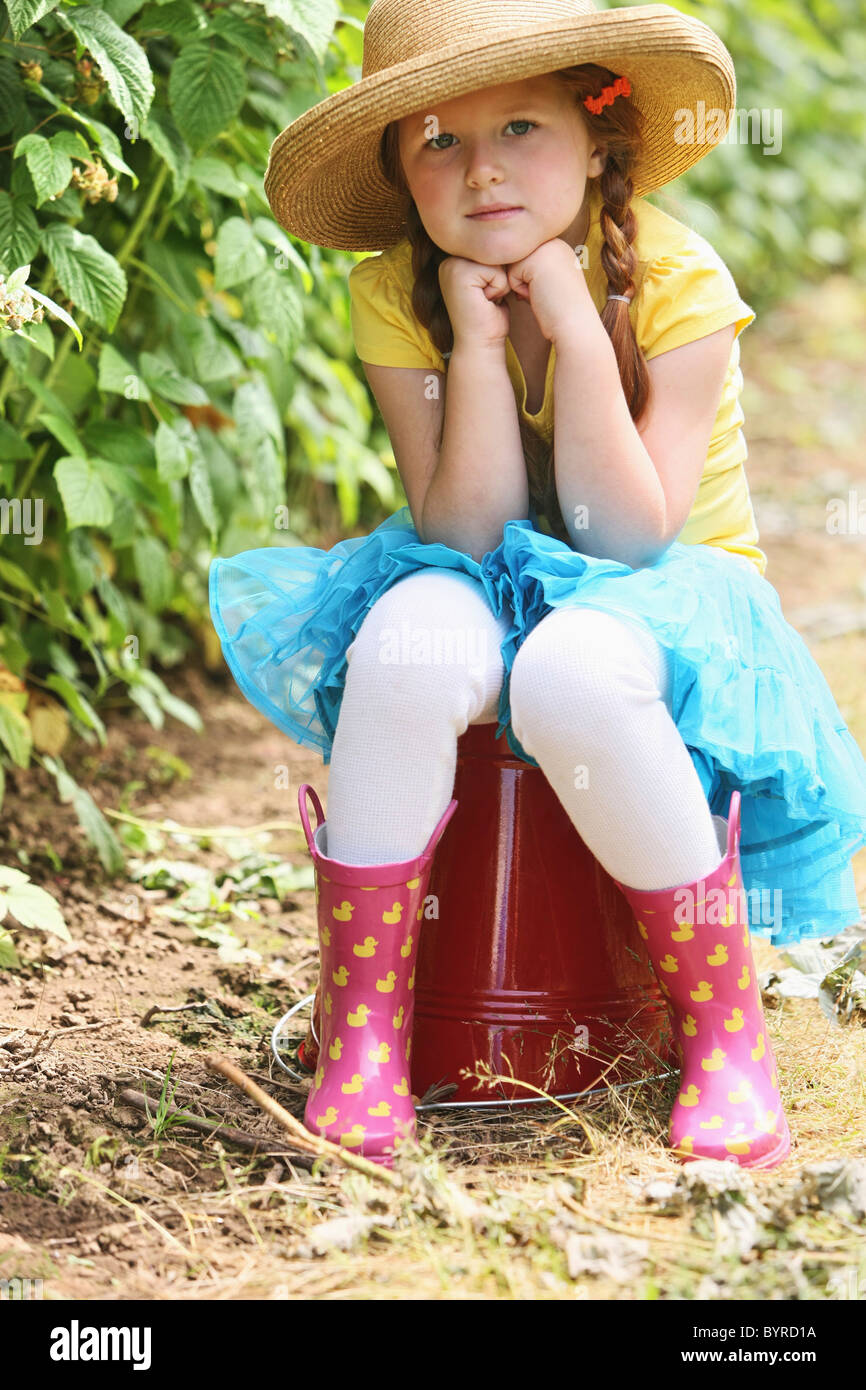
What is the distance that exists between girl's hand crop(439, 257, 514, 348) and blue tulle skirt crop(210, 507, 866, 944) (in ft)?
0.71

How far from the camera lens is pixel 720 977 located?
1.43 meters

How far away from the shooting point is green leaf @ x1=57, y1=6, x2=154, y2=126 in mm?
1657

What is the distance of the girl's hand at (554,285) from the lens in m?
1.54

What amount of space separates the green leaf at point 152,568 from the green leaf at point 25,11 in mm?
819

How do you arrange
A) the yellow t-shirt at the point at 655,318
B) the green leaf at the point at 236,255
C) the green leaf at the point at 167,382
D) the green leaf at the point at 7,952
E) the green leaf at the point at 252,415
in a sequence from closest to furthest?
the yellow t-shirt at the point at 655,318, the green leaf at the point at 7,952, the green leaf at the point at 236,255, the green leaf at the point at 167,382, the green leaf at the point at 252,415

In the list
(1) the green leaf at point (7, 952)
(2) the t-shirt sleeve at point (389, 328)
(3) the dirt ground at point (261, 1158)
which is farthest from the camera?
(1) the green leaf at point (7, 952)

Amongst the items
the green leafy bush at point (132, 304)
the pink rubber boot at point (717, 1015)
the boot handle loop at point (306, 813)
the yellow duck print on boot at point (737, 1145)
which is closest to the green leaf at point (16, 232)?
the green leafy bush at point (132, 304)

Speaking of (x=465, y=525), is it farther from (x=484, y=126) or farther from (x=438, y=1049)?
(x=438, y=1049)

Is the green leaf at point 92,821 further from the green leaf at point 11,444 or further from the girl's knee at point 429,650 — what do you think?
the girl's knee at point 429,650

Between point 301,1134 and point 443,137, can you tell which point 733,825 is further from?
point 443,137

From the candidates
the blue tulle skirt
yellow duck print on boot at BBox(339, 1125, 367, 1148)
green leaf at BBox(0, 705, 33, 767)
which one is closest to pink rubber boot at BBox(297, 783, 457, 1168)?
yellow duck print on boot at BBox(339, 1125, 367, 1148)

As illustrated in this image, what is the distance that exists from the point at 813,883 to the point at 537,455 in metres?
0.59
